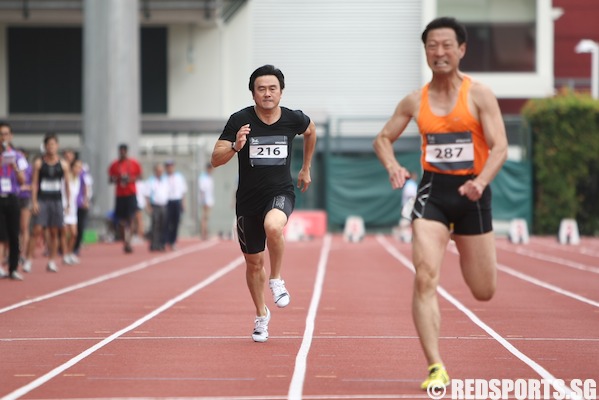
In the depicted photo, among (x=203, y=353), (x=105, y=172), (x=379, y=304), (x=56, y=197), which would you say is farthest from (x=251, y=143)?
(x=105, y=172)

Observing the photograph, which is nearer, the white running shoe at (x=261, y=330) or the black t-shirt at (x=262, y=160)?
the black t-shirt at (x=262, y=160)

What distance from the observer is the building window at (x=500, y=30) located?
4812 cm

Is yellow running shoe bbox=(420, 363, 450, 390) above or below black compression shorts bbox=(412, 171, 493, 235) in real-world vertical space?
below

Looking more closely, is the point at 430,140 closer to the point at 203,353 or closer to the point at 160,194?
the point at 203,353

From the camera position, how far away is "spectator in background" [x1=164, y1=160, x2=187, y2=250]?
1180 inches

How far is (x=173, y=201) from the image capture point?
30609 mm

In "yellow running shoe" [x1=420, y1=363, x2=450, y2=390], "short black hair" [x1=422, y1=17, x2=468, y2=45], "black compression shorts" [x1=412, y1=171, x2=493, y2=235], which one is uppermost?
"short black hair" [x1=422, y1=17, x2=468, y2=45]

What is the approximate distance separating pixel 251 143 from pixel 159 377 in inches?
103

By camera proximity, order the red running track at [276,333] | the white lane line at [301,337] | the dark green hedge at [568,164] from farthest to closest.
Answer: the dark green hedge at [568,164]
the white lane line at [301,337]
the red running track at [276,333]

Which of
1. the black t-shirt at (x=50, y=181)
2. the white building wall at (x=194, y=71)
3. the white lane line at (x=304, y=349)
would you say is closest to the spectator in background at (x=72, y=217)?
the black t-shirt at (x=50, y=181)

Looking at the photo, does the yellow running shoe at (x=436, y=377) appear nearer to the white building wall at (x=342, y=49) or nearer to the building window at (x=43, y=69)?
the building window at (x=43, y=69)

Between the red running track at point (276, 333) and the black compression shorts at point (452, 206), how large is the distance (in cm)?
107

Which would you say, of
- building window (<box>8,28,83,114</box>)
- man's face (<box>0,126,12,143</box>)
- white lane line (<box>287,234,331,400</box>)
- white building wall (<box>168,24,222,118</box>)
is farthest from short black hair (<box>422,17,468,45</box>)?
building window (<box>8,28,83,114</box>)

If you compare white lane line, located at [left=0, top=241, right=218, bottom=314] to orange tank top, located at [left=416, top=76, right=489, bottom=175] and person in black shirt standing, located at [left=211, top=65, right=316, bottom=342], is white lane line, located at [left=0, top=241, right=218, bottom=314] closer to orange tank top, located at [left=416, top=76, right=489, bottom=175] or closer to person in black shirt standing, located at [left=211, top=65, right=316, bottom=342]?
person in black shirt standing, located at [left=211, top=65, right=316, bottom=342]
